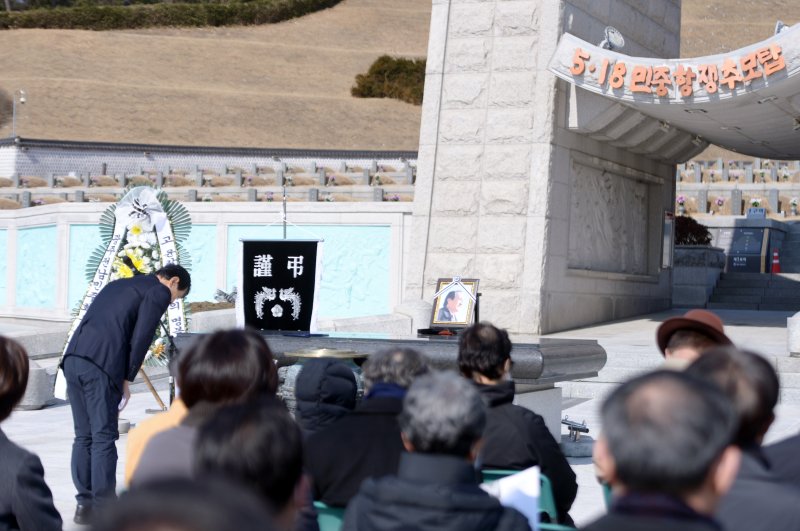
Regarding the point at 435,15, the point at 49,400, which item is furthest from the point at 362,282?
the point at 49,400

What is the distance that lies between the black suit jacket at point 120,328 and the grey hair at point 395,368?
3.19 metres

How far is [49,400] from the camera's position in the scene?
13.8 m

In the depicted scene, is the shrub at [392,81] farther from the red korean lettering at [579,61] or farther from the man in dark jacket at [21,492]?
the man in dark jacket at [21,492]

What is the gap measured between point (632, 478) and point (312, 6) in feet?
315

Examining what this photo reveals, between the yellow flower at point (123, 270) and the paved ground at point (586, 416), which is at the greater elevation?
the yellow flower at point (123, 270)

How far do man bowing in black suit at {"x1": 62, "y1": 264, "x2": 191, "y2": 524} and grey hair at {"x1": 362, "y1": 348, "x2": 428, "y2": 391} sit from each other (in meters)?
3.14

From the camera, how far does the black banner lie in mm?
11039

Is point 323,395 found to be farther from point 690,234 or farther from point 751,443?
point 690,234

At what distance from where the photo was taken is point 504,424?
4.93 m

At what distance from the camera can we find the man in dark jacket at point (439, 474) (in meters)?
3.28

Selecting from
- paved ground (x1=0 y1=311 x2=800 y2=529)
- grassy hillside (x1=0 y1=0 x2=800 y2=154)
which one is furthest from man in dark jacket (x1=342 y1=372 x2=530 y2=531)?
grassy hillside (x1=0 y1=0 x2=800 y2=154)

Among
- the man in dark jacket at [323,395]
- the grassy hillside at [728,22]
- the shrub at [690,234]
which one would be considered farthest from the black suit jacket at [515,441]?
the grassy hillside at [728,22]

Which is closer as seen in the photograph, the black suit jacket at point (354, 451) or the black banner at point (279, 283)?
the black suit jacket at point (354, 451)

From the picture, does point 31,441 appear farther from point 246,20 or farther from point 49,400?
point 246,20
